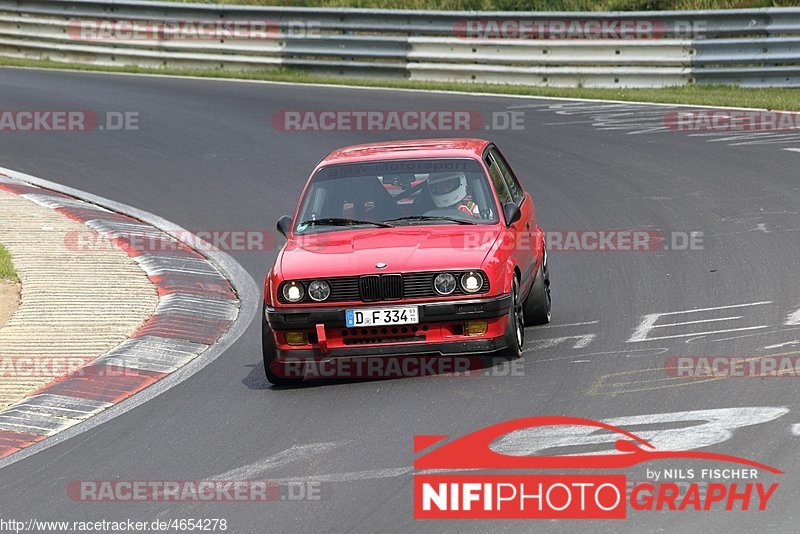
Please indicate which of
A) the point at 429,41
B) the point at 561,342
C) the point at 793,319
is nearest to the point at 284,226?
the point at 561,342

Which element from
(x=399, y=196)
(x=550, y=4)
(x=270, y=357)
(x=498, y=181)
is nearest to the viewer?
(x=270, y=357)

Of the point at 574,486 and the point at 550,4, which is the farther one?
the point at 550,4

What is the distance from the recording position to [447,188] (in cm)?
995

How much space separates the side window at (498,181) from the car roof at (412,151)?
129mm

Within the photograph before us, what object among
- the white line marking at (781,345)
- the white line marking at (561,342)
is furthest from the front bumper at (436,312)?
the white line marking at (781,345)

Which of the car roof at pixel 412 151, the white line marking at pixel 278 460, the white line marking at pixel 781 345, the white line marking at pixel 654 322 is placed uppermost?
the car roof at pixel 412 151

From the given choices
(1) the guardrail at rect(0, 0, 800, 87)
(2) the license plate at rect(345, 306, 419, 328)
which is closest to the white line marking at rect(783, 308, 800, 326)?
(2) the license plate at rect(345, 306, 419, 328)

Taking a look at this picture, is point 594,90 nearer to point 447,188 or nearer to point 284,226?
point 447,188

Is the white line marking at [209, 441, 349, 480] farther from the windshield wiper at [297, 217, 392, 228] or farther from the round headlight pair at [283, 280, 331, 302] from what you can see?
the windshield wiper at [297, 217, 392, 228]

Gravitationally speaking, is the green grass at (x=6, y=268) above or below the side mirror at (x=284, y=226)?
below

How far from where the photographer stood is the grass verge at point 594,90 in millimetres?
20156

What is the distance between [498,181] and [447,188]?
57 centimetres

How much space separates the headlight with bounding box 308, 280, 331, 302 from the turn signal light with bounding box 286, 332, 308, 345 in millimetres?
270

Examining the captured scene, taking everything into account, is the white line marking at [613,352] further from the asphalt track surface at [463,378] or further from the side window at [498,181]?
the side window at [498,181]
